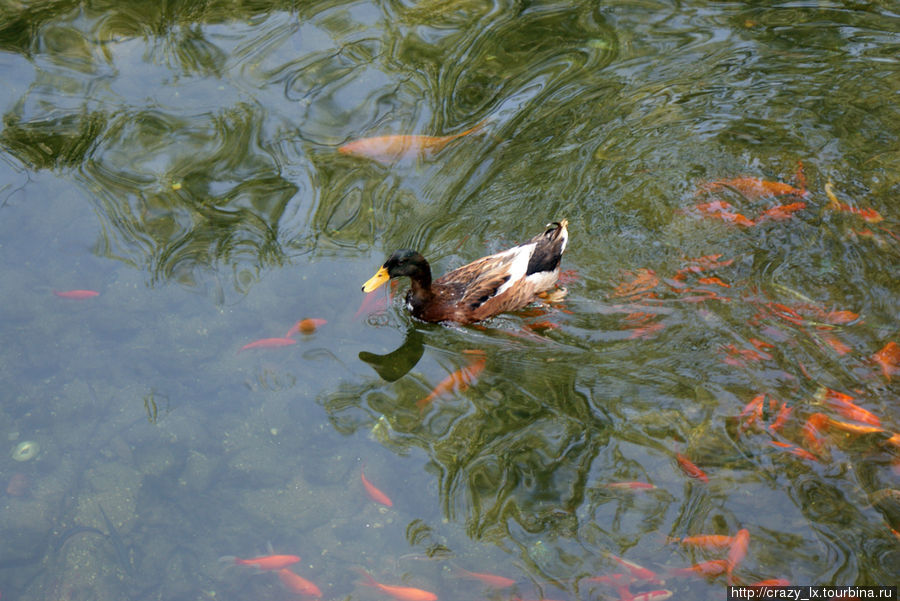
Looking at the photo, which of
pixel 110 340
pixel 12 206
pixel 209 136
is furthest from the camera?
pixel 209 136

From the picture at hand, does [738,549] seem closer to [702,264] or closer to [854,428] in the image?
[854,428]

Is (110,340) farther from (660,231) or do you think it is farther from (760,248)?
(760,248)

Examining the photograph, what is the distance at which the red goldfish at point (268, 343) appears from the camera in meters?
5.84

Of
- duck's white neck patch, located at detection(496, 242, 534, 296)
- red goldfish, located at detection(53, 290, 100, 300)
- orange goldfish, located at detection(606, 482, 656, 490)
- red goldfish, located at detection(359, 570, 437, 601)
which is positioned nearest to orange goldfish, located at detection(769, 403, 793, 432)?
orange goldfish, located at detection(606, 482, 656, 490)

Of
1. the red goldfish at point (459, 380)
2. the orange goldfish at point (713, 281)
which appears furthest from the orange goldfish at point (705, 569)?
the orange goldfish at point (713, 281)

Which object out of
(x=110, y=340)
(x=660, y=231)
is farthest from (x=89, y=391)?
(x=660, y=231)

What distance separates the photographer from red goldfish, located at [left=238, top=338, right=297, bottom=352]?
19.2 ft

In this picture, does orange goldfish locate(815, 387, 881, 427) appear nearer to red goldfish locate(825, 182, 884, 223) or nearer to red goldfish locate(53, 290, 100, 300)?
red goldfish locate(825, 182, 884, 223)

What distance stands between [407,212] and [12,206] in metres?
3.32

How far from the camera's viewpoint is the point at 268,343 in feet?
19.2

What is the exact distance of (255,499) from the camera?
509 cm

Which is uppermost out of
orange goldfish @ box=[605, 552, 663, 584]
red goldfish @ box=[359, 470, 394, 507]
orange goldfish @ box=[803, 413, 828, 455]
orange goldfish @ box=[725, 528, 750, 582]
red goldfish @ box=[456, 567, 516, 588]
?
orange goldfish @ box=[803, 413, 828, 455]

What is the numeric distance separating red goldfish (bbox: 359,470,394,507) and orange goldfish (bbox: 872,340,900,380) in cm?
349

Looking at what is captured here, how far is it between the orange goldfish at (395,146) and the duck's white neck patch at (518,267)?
1639 mm
